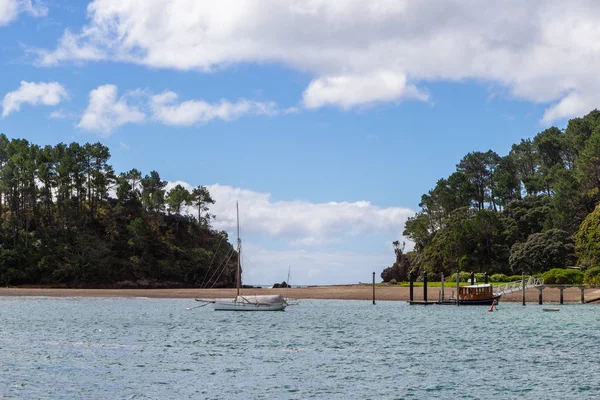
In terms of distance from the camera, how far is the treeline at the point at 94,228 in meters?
127

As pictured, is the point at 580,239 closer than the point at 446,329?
No

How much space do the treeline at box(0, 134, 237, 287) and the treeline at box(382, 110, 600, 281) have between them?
41695mm

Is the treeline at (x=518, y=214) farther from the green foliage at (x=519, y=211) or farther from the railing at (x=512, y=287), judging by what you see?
the railing at (x=512, y=287)

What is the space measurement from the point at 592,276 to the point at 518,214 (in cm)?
4003

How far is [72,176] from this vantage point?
459ft

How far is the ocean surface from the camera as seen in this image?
30234 millimetres

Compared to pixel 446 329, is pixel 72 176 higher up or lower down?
higher up

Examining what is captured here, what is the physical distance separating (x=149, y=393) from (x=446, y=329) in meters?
32.8

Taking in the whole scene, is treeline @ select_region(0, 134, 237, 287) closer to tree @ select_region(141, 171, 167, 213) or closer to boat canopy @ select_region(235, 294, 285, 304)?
tree @ select_region(141, 171, 167, 213)

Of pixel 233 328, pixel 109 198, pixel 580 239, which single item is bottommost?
pixel 233 328

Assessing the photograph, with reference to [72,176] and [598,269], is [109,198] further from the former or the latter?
[598,269]

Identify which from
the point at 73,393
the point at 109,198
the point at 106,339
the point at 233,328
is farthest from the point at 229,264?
the point at 73,393

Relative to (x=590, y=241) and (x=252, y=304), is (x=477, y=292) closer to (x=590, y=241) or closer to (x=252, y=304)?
(x=590, y=241)

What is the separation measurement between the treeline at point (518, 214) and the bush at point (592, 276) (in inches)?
4.6
